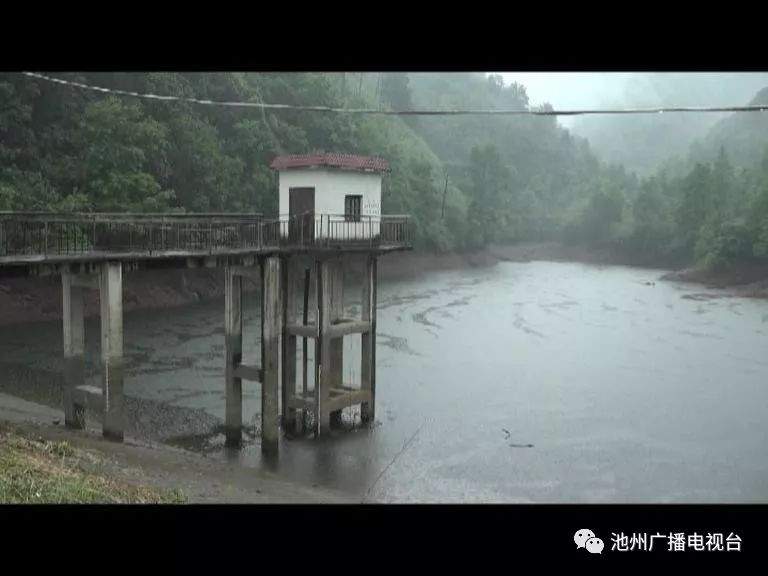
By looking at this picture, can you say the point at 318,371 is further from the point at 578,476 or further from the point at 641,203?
the point at 641,203

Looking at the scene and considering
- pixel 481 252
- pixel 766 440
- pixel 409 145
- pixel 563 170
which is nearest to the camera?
pixel 766 440

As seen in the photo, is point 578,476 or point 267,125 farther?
point 267,125

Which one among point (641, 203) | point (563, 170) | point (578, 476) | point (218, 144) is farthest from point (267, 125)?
point (563, 170)

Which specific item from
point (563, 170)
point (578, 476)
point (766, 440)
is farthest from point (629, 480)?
point (563, 170)

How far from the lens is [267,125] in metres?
56.4

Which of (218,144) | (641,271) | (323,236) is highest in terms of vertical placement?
(218,144)

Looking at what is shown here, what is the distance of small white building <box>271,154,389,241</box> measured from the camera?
22.7 metres

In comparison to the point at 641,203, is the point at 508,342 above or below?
below

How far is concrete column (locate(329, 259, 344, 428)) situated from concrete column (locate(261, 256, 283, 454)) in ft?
6.40

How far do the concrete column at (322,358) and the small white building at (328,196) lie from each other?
4.50 ft

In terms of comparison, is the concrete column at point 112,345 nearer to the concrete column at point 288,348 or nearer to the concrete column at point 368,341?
the concrete column at point 288,348

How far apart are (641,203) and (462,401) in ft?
240

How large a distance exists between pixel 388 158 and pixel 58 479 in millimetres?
66975

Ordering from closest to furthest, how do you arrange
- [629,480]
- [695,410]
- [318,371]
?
1. [629,480]
2. [318,371]
3. [695,410]
